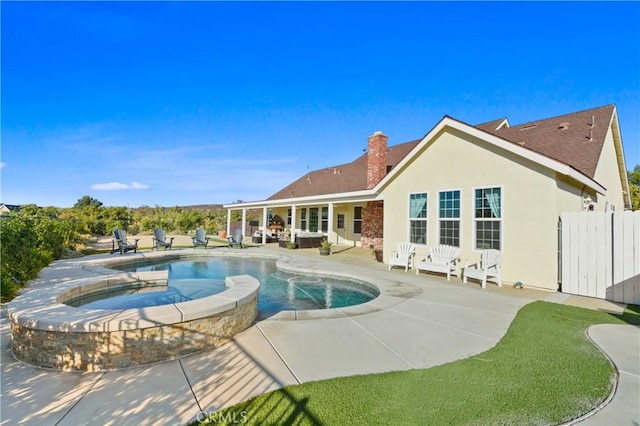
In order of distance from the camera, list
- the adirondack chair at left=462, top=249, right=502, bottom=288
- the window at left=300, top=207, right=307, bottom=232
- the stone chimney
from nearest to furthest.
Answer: the adirondack chair at left=462, top=249, right=502, bottom=288
the stone chimney
the window at left=300, top=207, right=307, bottom=232

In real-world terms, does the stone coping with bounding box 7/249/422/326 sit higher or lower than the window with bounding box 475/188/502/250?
lower

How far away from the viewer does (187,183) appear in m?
34.7

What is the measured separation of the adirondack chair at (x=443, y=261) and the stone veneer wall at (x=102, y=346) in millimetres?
8001

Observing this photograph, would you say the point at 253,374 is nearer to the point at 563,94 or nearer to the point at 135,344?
the point at 135,344

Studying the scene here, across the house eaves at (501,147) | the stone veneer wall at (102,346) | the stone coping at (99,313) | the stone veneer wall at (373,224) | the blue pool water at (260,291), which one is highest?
the house eaves at (501,147)

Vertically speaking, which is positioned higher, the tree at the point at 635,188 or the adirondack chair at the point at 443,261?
the tree at the point at 635,188

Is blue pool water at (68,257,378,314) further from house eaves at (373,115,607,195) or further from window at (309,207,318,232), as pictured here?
window at (309,207,318,232)

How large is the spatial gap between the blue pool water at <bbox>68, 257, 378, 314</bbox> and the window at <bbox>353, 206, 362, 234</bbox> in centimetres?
881

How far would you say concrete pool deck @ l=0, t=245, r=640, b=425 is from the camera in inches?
112

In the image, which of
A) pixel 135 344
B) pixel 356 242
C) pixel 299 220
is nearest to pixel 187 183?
pixel 299 220

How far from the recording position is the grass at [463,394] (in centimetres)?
268

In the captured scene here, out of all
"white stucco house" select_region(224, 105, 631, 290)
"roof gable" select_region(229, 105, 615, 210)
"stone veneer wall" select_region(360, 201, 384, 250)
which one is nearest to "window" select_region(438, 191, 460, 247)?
"white stucco house" select_region(224, 105, 631, 290)

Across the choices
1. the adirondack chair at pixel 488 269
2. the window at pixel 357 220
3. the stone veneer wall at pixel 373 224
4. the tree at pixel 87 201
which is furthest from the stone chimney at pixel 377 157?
the tree at pixel 87 201

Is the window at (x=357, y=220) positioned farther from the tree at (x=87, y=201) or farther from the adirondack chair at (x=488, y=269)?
the tree at (x=87, y=201)
